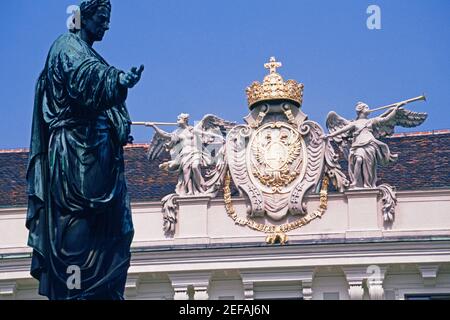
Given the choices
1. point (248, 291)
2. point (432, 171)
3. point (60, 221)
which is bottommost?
point (60, 221)

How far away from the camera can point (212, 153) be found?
34531 mm

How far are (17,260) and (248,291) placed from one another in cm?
427

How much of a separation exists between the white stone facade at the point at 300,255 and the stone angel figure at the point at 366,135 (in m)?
0.42

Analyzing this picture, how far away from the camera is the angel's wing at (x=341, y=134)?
34.1 meters

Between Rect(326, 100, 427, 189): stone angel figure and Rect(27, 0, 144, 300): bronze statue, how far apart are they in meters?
21.0

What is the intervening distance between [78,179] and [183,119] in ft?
72.1

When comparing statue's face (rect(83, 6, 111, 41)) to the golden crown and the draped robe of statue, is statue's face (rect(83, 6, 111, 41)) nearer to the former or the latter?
the draped robe of statue

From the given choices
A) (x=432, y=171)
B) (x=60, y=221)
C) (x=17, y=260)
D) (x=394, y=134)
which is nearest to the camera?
(x=60, y=221)

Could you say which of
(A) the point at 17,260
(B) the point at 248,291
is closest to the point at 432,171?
(B) the point at 248,291

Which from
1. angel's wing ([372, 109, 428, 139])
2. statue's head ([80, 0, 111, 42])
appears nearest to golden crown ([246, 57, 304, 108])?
angel's wing ([372, 109, 428, 139])

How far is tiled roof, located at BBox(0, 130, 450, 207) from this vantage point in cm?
3481
